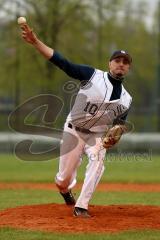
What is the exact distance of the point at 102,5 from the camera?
30656mm

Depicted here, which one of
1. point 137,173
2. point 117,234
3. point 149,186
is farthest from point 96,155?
point 137,173

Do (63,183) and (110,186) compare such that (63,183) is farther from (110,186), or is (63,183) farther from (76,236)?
(110,186)

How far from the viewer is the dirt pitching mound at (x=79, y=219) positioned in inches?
281

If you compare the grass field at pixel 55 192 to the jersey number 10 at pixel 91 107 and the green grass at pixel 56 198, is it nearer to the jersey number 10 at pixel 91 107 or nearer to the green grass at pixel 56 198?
the green grass at pixel 56 198

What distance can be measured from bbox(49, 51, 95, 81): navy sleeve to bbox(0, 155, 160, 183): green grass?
648cm

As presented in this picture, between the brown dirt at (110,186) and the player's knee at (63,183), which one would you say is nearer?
the player's knee at (63,183)

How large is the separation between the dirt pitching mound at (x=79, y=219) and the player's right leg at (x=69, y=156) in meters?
0.39

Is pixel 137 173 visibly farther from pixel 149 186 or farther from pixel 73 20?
pixel 73 20

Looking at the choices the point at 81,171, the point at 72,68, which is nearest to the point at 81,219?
the point at 72,68

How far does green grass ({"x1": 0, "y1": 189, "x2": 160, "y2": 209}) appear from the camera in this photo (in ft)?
35.4

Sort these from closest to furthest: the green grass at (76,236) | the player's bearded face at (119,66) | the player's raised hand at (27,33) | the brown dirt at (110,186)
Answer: the green grass at (76,236) → the player's raised hand at (27,33) → the player's bearded face at (119,66) → the brown dirt at (110,186)

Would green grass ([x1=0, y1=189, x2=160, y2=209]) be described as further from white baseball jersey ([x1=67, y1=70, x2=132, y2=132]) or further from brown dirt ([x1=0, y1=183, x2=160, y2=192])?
white baseball jersey ([x1=67, y1=70, x2=132, y2=132])

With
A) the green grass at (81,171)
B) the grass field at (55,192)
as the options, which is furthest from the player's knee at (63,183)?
the green grass at (81,171)

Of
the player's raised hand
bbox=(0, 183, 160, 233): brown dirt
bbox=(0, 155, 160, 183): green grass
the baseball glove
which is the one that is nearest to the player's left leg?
the baseball glove
